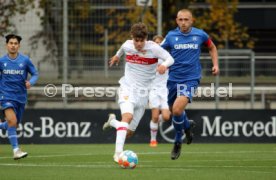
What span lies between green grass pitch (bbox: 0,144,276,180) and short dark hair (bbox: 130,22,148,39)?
190cm

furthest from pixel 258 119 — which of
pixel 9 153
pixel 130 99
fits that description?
pixel 130 99

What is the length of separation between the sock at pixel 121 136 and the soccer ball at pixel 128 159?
247mm

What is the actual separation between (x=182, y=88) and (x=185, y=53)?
582 mm

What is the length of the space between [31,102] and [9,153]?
4.28 m

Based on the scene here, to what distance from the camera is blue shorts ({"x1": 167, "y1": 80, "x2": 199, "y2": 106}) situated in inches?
560

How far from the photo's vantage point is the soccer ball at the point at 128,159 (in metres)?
12.3

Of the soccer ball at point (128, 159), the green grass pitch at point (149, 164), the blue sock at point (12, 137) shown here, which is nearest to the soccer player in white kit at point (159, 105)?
the green grass pitch at point (149, 164)

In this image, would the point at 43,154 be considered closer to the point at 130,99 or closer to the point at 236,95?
the point at 130,99

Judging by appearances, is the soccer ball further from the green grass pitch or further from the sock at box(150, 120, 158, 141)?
the sock at box(150, 120, 158, 141)

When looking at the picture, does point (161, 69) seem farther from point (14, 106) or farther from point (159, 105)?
point (159, 105)

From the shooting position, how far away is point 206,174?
1173 cm

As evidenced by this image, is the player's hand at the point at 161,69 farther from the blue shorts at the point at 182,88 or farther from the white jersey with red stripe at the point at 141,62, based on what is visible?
the blue shorts at the point at 182,88

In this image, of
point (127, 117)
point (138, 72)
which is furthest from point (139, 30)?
point (127, 117)

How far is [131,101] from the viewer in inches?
514
